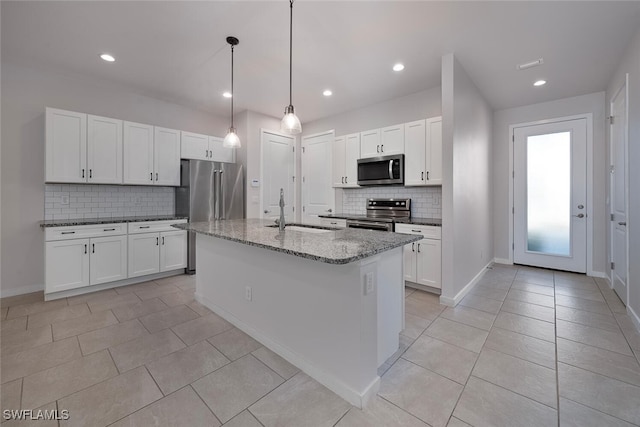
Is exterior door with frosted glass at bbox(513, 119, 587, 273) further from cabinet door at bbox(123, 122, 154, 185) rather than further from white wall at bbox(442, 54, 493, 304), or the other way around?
cabinet door at bbox(123, 122, 154, 185)

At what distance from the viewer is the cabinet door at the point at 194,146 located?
4293mm

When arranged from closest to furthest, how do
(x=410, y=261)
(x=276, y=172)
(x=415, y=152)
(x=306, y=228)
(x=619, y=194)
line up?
1. (x=306, y=228)
2. (x=619, y=194)
3. (x=410, y=261)
4. (x=415, y=152)
5. (x=276, y=172)

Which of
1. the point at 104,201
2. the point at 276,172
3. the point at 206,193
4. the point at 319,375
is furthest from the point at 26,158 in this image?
the point at 319,375

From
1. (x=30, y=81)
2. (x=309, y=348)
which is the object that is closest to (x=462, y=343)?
(x=309, y=348)

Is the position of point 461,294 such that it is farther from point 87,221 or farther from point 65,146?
point 65,146

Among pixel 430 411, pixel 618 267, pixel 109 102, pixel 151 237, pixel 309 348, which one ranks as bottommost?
pixel 430 411

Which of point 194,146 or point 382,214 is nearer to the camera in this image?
point 382,214

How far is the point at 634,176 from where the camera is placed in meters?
2.50

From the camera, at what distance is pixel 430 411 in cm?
150

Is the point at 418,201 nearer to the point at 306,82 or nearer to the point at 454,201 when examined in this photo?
the point at 454,201

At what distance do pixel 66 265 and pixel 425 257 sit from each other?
4344mm

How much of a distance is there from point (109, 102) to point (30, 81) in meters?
0.77

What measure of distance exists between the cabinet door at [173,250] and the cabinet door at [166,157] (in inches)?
32.5

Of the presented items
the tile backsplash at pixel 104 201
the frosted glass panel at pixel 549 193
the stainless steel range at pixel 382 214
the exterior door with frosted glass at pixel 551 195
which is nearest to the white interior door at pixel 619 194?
the exterior door with frosted glass at pixel 551 195
